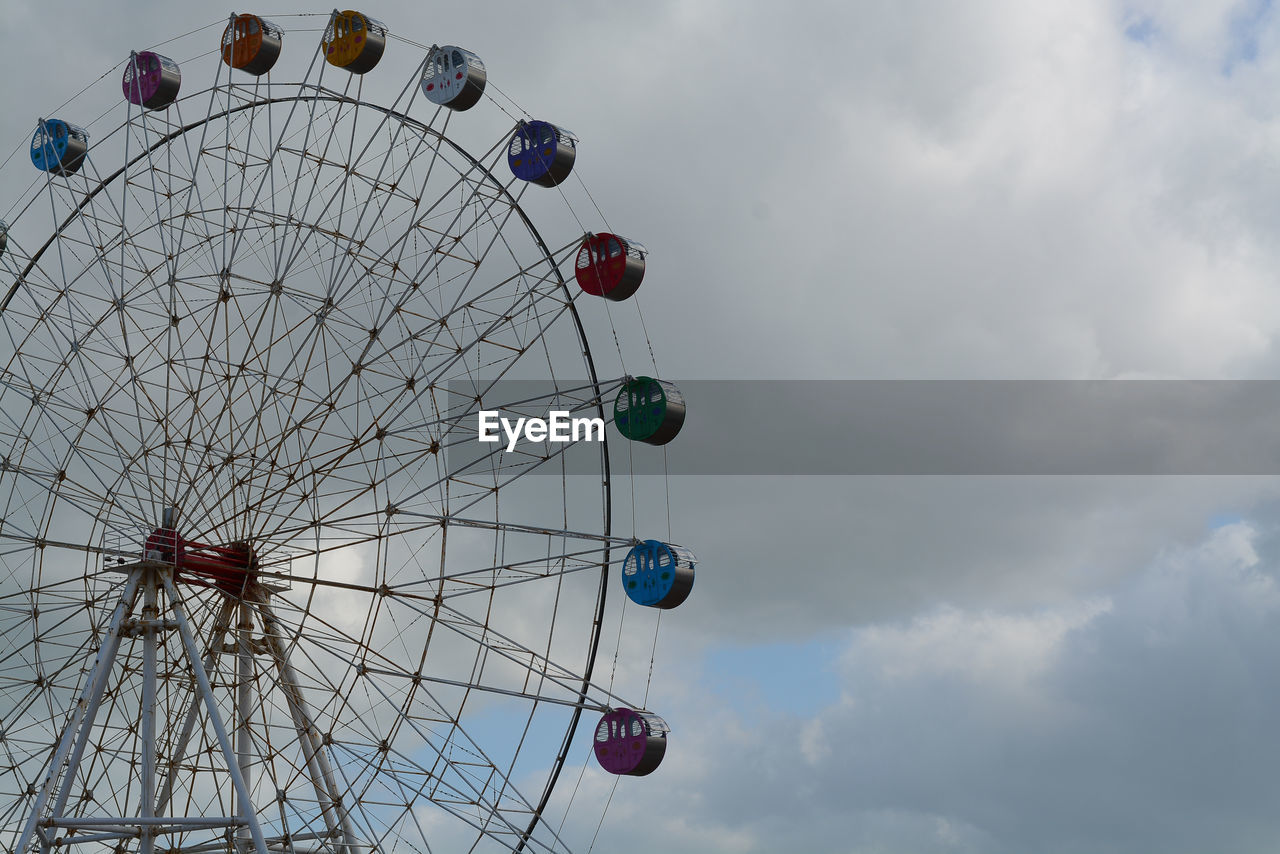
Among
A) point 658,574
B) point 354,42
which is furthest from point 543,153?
point 658,574

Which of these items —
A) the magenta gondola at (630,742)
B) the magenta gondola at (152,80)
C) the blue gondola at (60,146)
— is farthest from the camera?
the blue gondola at (60,146)

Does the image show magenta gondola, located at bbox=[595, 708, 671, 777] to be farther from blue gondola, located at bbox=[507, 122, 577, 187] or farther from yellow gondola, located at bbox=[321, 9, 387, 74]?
yellow gondola, located at bbox=[321, 9, 387, 74]

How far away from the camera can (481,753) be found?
25406mm

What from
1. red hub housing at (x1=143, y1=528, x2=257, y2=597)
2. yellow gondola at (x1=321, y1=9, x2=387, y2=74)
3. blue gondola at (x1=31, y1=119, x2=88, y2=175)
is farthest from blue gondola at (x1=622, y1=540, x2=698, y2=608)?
blue gondola at (x1=31, y1=119, x2=88, y2=175)

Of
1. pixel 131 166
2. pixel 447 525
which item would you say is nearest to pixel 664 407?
pixel 447 525

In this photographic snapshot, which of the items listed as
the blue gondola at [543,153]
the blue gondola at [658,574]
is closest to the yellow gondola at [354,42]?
the blue gondola at [543,153]

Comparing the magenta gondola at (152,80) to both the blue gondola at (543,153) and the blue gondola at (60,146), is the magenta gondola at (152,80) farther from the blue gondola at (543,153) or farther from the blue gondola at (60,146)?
the blue gondola at (543,153)

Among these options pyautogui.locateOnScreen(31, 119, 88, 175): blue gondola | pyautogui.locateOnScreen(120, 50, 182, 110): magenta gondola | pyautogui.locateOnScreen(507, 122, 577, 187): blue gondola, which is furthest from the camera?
pyautogui.locateOnScreen(31, 119, 88, 175): blue gondola

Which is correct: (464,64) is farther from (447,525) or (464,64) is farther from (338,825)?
(338,825)

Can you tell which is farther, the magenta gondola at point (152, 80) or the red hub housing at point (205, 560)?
the magenta gondola at point (152, 80)

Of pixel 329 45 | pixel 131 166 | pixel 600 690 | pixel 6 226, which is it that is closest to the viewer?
pixel 600 690

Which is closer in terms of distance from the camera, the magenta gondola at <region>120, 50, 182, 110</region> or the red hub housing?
the red hub housing

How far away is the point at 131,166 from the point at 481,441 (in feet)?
31.3

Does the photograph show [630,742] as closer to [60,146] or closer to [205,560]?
[205,560]
